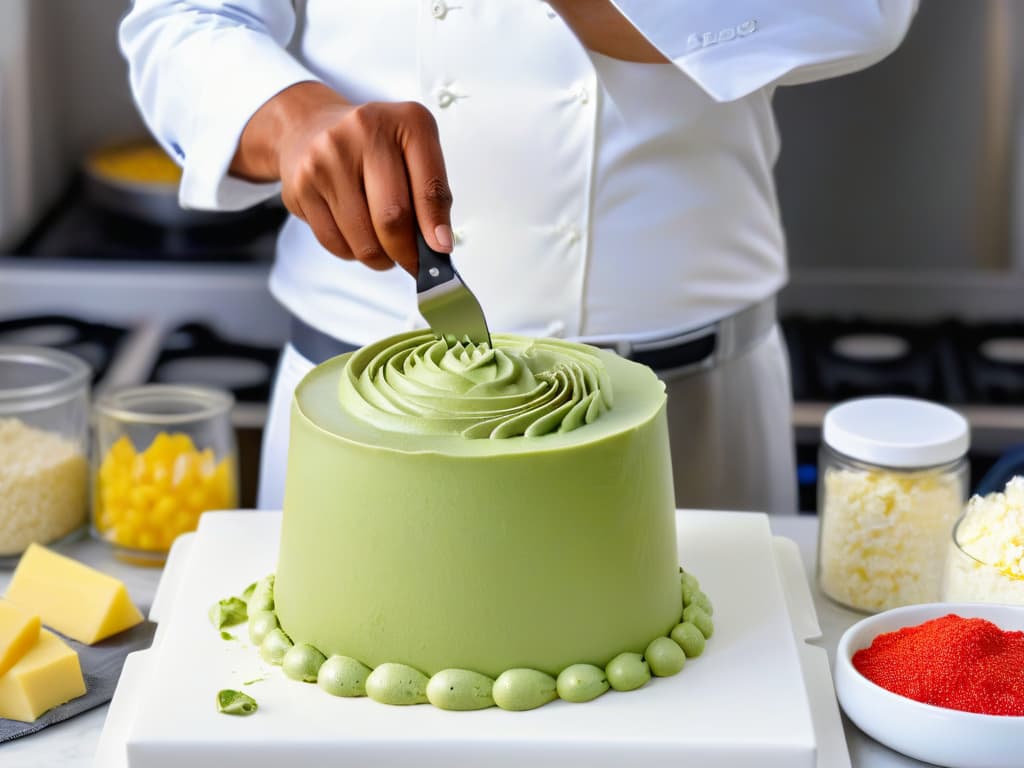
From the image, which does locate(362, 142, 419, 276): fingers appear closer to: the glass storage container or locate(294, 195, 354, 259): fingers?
locate(294, 195, 354, 259): fingers

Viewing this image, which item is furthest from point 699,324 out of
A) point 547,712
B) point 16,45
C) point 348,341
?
point 16,45

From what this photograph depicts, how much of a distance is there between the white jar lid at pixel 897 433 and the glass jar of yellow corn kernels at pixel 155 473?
563mm

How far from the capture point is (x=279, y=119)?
1.20 metres

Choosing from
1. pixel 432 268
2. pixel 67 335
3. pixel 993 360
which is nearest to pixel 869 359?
pixel 993 360

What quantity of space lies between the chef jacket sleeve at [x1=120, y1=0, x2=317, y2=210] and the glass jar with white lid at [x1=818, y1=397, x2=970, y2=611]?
1.85 feet

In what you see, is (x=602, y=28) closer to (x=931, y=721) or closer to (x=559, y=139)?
(x=559, y=139)

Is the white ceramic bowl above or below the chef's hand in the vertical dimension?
below

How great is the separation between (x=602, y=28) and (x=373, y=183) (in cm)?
29

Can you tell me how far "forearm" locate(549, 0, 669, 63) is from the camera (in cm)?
120

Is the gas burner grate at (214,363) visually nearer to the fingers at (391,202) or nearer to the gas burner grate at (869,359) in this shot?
the gas burner grate at (869,359)

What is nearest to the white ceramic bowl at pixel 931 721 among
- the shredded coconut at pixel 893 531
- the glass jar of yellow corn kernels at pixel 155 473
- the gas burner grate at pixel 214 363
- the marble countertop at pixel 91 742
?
the marble countertop at pixel 91 742

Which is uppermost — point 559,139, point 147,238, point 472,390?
point 559,139

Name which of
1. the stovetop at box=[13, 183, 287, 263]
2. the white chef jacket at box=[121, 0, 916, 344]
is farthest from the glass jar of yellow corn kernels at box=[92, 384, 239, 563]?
the stovetop at box=[13, 183, 287, 263]

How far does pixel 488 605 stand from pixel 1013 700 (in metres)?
0.35
